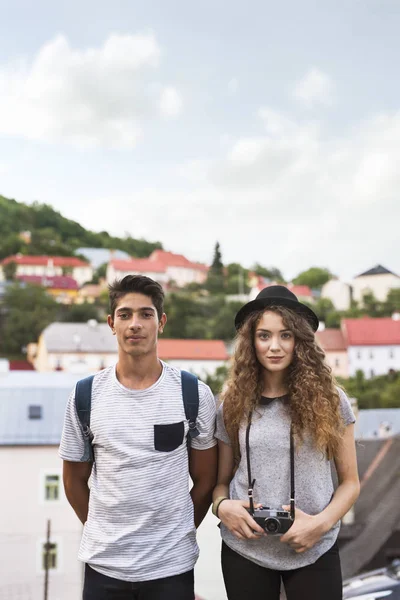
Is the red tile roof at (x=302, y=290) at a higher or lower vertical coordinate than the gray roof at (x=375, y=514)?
higher

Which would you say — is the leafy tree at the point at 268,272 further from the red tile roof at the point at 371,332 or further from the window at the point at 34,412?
the window at the point at 34,412

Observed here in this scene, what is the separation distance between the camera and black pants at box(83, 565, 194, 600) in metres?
2.15

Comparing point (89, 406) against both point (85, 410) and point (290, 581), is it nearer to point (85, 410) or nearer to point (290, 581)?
point (85, 410)

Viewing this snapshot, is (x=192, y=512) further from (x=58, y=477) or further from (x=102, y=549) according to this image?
(x=58, y=477)

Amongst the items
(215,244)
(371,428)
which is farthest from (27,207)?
(371,428)

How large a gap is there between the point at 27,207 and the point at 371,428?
338ft

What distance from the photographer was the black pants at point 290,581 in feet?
7.13

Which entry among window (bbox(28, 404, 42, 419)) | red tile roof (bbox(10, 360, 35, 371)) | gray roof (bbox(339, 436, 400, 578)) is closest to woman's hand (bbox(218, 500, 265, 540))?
gray roof (bbox(339, 436, 400, 578))

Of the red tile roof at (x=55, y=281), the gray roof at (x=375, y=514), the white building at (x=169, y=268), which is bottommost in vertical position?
the gray roof at (x=375, y=514)

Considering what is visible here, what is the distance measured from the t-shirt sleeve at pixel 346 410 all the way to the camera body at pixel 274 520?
1.19 ft

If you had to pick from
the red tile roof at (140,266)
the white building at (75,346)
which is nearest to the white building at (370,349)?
the white building at (75,346)

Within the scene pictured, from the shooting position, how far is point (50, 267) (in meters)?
97.8

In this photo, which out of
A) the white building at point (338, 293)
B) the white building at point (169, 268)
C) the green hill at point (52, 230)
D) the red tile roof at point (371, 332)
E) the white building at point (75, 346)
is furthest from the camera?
the green hill at point (52, 230)

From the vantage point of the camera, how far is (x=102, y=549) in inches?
86.5
